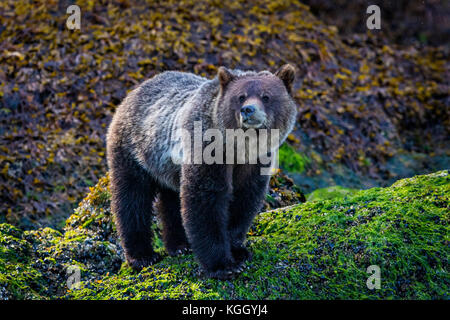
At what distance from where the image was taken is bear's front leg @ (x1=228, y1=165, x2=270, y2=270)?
5891 mm

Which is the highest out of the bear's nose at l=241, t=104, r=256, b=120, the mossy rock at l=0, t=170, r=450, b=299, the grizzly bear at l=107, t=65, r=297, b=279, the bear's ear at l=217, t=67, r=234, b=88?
the bear's ear at l=217, t=67, r=234, b=88

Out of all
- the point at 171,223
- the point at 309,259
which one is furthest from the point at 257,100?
the point at 171,223

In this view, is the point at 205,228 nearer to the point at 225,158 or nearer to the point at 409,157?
the point at 225,158

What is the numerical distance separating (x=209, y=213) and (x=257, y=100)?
4.23ft

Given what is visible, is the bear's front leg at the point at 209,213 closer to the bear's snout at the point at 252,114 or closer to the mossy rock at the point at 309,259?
the mossy rock at the point at 309,259

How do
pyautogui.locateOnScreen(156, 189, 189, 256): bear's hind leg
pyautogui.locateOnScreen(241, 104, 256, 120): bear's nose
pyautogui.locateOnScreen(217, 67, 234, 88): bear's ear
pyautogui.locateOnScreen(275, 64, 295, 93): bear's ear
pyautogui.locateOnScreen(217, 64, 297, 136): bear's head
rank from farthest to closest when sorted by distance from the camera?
pyautogui.locateOnScreen(156, 189, 189, 256): bear's hind leg < pyautogui.locateOnScreen(275, 64, 295, 93): bear's ear < pyautogui.locateOnScreen(217, 67, 234, 88): bear's ear < pyautogui.locateOnScreen(217, 64, 297, 136): bear's head < pyautogui.locateOnScreen(241, 104, 256, 120): bear's nose

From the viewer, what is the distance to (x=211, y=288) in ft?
17.9

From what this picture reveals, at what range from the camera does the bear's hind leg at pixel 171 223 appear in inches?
263

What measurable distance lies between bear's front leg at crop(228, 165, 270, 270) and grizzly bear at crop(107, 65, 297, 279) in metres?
0.01

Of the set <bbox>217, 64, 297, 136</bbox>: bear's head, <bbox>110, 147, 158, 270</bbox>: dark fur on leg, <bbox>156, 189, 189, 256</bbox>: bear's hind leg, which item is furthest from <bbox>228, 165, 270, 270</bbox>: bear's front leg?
<bbox>110, 147, 158, 270</bbox>: dark fur on leg

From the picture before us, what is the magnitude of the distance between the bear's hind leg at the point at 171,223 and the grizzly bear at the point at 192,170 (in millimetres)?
13

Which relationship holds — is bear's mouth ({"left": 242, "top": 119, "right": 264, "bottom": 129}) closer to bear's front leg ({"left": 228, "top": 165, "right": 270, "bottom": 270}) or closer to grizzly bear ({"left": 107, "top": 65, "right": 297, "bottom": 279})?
grizzly bear ({"left": 107, "top": 65, "right": 297, "bottom": 279})

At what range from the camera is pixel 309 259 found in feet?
18.4

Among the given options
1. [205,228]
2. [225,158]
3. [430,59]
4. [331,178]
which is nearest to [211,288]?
[205,228]
